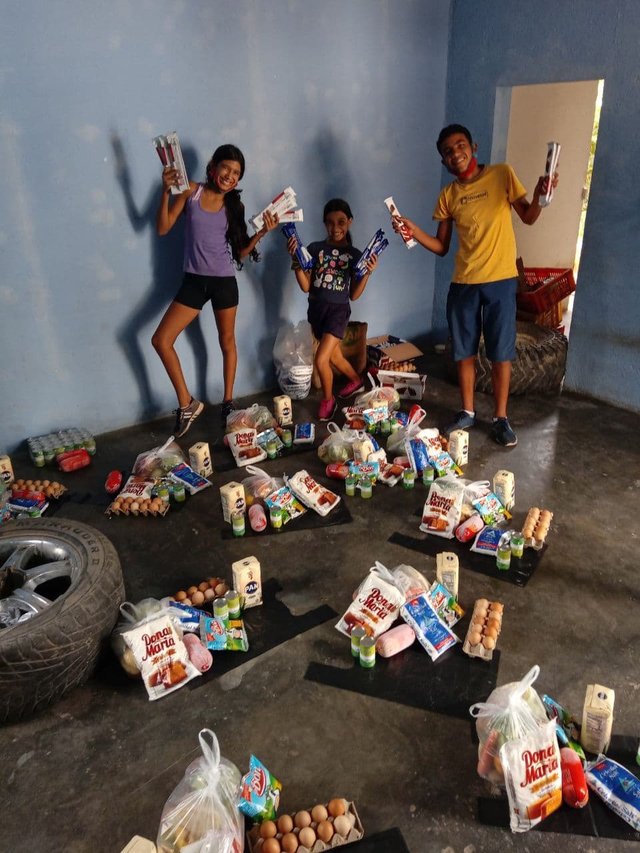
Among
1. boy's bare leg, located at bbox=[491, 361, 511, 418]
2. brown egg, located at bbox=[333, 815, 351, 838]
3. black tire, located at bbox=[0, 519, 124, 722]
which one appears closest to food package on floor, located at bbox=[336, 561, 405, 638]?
brown egg, located at bbox=[333, 815, 351, 838]

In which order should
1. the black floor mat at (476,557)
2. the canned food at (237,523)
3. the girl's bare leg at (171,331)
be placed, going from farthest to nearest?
A: the girl's bare leg at (171,331)
the canned food at (237,523)
the black floor mat at (476,557)

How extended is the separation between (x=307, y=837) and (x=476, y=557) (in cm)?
160

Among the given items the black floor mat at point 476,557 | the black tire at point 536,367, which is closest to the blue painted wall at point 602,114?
the black tire at point 536,367

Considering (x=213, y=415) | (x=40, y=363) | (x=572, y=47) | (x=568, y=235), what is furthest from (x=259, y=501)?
(x=568, y=235)

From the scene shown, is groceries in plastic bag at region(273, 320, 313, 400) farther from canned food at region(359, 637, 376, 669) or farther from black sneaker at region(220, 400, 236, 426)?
canned food at region(359, 637, 376, 669)

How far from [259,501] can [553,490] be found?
1653 mm

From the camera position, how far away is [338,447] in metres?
4.00

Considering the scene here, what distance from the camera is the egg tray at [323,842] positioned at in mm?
1846

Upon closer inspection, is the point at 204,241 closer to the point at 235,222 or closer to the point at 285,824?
the point at 235,222

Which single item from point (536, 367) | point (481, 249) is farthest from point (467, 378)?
point (481, 249)

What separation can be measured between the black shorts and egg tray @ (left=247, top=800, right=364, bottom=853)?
3.22 metres

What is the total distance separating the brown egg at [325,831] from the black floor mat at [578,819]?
0.46m

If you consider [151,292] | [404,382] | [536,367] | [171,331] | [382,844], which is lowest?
[382,844]

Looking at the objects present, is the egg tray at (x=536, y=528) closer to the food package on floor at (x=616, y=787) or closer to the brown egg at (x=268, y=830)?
the food package on floor at (x=616, y=787)
